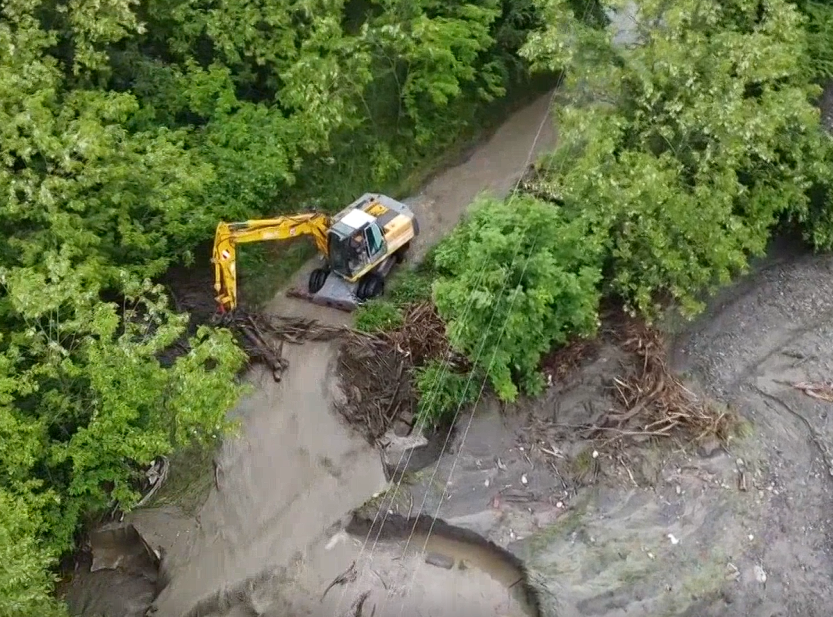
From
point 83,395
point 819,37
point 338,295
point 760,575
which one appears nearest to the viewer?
point 83,395

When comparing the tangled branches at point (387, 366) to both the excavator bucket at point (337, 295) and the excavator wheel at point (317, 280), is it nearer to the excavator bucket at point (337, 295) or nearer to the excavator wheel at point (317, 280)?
the excavator bucket at point (337, 295)

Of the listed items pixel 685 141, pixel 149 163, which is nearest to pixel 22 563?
pixel 149 163

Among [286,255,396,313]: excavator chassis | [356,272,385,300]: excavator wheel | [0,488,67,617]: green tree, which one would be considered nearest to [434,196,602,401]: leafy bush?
[356,272,385,300]: excavator wheel

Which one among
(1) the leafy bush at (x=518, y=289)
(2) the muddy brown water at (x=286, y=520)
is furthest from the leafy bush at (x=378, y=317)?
(1) the leafy bush at (x=518, y=289)

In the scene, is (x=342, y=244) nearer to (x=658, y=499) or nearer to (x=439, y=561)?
(x=439, y=561)

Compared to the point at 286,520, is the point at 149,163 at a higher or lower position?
higher

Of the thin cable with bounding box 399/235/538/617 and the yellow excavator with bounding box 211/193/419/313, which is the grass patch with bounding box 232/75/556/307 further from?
the thin cable with bounding box 399/235/538/617
